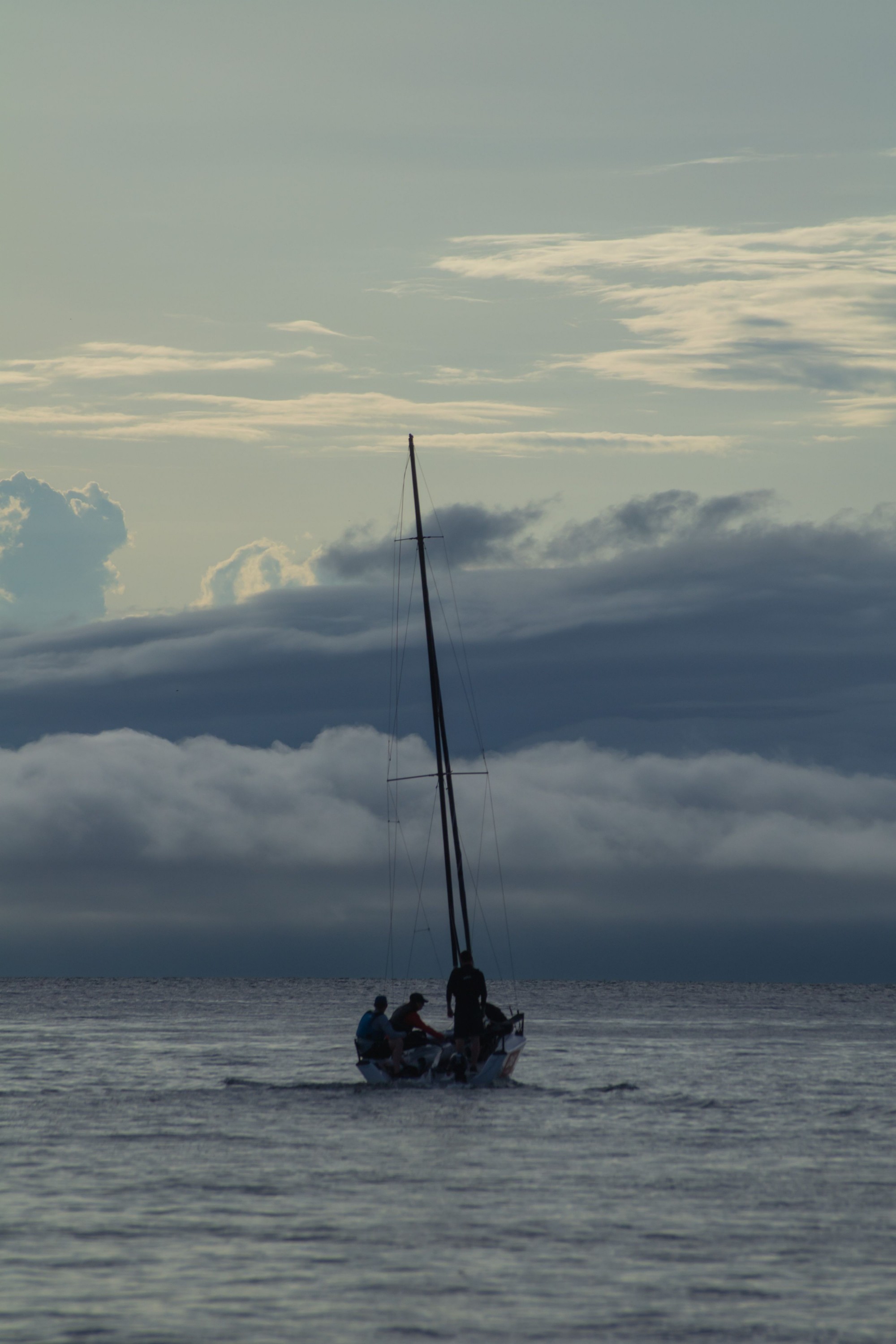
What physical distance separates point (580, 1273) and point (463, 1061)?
20.8 metres

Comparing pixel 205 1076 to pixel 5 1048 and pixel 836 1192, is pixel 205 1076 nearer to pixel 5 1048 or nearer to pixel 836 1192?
pixel 5 1048

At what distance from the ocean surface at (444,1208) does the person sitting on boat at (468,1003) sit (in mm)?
1252

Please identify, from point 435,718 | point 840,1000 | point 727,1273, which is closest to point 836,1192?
point 727,1273

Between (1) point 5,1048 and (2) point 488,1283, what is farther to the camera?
(1) point 5,1048

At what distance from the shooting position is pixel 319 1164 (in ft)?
82.4

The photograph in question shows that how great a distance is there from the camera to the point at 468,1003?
36.2 metres

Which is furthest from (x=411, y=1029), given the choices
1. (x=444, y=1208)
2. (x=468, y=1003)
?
(x=444, y=1208)

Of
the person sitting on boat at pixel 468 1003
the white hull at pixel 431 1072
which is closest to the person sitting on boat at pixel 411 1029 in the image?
the white hull at pixel 431 1072

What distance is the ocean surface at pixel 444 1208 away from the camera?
14.9 metres

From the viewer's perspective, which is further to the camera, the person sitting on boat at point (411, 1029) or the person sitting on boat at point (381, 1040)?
the person sitting on boat at point (411, 1029)

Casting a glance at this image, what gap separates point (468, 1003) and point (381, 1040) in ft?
9.07

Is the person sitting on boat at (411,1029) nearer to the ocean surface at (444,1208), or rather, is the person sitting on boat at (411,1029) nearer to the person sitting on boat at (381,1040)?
the person sitting on boat at (381,1040)

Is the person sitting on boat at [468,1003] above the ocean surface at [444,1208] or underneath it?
above

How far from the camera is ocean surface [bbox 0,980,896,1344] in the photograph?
1488 cm
